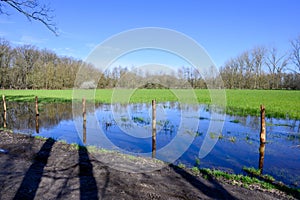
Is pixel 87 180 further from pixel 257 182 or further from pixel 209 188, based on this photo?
pixel 257 182

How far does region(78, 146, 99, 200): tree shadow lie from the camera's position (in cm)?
439

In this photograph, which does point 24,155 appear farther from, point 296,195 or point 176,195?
point 296,195

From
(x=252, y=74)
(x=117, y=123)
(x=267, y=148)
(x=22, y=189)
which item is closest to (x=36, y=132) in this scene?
(x=117, y=123)

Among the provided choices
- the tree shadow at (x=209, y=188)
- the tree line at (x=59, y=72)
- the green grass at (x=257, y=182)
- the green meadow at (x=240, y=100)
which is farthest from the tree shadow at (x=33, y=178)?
the tree line at (x=59, y=72)

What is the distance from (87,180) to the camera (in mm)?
5094

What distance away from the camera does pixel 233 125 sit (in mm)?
14953

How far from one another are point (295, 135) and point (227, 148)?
5.21m

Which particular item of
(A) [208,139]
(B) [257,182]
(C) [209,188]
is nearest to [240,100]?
(A) [208,139]

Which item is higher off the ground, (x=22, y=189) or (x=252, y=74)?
(x=252, y=74)

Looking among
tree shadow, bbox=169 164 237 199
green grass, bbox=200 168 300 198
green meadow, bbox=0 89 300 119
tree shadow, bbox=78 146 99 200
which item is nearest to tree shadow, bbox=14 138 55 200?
tree shadow, bbox=78 146 99 200

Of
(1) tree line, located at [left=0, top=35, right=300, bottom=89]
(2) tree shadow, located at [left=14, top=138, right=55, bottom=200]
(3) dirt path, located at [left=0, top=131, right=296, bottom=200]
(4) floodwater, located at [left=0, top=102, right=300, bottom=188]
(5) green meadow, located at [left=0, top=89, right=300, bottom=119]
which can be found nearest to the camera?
(2) tree shadow, located at [left=14, top=138, right=55, bottom=200]

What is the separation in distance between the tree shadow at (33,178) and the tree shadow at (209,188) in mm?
3468

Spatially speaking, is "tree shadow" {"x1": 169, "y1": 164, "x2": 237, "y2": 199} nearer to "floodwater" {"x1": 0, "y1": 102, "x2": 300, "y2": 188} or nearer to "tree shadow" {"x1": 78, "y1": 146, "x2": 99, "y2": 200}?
"floodwater" {"x1": 0, "y1": 102, "x2": 300, "y2": 188}

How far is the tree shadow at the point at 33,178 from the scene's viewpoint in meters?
4.30
